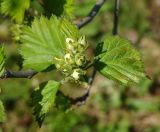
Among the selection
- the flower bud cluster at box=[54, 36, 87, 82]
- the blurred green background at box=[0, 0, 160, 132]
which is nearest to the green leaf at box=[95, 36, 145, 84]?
the flower bud cluster at box=[54, 36, 87, 82]

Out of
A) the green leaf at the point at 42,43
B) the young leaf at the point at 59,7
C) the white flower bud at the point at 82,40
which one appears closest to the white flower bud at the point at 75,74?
the white flower bud at the point at 82,40

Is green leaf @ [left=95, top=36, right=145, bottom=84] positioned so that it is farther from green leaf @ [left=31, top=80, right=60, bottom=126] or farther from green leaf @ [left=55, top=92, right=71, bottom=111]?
Result: green leaf @ [left=55, top=92, right=71, bottom=111]

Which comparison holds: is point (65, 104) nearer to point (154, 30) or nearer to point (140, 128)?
point (140, 128)

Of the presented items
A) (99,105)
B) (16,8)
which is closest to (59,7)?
(16,8)

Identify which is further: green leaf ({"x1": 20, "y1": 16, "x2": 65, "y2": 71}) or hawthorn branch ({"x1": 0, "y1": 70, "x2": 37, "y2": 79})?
green leaf ({"x1": 20, "y1": 16, "x2": 65, "y2": 71})

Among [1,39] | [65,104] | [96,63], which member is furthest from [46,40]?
[1,39]

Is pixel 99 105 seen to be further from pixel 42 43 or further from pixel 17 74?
pixel 17 74
